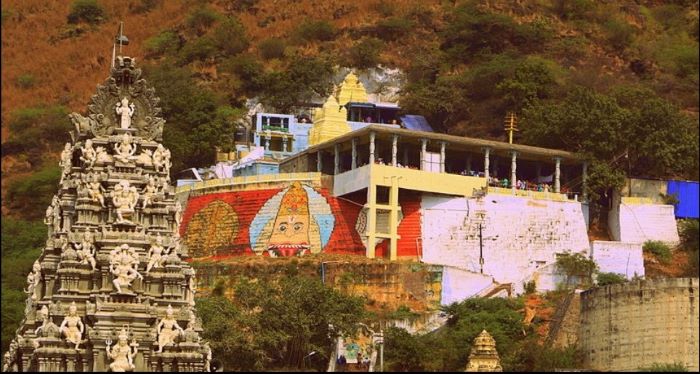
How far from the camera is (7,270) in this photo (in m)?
93.0

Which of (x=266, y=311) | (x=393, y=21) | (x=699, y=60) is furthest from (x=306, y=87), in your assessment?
(x=266, y=311)

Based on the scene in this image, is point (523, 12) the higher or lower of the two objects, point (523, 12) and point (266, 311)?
the higher

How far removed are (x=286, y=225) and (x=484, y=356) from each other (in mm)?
16622

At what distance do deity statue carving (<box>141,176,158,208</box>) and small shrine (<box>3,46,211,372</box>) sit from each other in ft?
0.08

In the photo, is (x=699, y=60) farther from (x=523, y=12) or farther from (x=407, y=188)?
(x=407, y=188)

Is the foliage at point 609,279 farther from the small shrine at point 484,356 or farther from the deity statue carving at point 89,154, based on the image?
the deity statue carving at point 89,154

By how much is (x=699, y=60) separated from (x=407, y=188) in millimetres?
27678

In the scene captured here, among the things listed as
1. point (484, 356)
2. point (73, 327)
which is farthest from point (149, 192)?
point (484, 356)

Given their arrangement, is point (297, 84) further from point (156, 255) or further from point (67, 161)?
point (156, 255)

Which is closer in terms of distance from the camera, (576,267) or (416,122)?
(576,267)

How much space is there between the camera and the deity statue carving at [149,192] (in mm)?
60125

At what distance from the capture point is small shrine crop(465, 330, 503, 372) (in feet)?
251

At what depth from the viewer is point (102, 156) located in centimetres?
6088

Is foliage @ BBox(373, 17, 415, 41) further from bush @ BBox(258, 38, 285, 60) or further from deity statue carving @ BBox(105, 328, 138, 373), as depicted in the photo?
deity statue carving @ BBox(105, 328, 138, 373)
